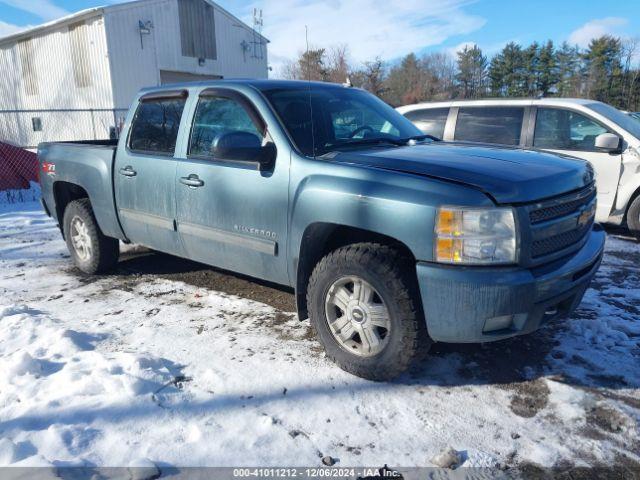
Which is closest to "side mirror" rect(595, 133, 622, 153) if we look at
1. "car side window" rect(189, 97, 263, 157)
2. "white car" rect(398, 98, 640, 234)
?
"white car" rect(398, 98, 640, 234)

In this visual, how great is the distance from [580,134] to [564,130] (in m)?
0.20

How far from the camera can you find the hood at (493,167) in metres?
2.74

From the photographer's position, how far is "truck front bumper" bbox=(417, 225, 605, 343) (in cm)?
264

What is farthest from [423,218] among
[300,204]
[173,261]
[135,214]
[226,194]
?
[173,261]

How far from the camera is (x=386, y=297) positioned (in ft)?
9.62

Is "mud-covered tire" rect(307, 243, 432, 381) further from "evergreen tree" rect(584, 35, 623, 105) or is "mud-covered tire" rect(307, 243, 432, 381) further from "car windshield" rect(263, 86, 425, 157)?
"evergreen tree" rect(584, 35, 623, 105)

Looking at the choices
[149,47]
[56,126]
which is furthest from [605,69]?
[56,126]

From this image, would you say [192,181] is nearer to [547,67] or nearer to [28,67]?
[28,67]

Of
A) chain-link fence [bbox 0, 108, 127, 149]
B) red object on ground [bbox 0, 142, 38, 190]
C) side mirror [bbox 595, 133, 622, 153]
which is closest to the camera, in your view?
side mirror [bbox 595, 133, 622, 153]

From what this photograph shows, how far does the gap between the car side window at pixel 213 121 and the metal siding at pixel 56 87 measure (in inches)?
641

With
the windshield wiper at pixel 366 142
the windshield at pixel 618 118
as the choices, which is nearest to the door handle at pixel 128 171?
the windshield wiper at pixel 366 142

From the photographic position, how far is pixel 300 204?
3.25m

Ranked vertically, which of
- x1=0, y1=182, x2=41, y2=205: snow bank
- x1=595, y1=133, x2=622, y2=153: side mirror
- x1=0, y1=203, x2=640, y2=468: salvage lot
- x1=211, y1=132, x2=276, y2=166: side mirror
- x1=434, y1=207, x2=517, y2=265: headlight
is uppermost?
x1=211, y1=132, x2=276, y2=166: side mirror

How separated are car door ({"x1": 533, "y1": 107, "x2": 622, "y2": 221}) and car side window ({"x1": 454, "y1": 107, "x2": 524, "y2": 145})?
26 cm
